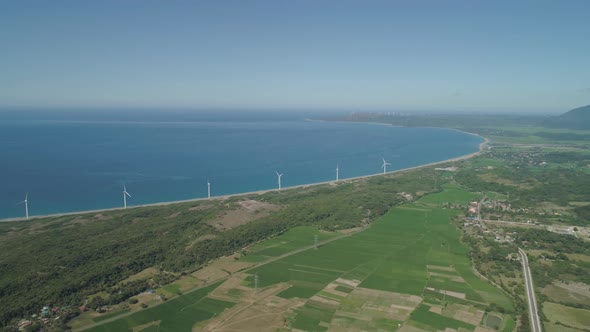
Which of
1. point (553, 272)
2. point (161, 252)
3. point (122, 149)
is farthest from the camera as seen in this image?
point (122, 149)

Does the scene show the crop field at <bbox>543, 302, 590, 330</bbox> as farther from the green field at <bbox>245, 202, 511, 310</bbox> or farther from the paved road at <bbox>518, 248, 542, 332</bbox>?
the green field at <bbox>245, 202, 511, 310</bbox>

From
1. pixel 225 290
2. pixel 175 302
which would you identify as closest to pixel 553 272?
Answer: pixel 225 290

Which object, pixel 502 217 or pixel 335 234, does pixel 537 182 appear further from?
pixel 335 234

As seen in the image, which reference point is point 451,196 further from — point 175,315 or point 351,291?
point 175,315

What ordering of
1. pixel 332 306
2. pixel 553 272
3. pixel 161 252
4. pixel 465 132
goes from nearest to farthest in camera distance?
1. pixel 332 306
2. pixel 553 272
3. pixel 161 252
4. pixel 465 132

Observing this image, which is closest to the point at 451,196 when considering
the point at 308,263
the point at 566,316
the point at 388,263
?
the point at 388,263

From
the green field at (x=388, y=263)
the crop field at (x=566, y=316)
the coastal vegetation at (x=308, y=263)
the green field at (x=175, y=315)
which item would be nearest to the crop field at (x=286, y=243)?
the coastal vegetation at (x=308, y=263)

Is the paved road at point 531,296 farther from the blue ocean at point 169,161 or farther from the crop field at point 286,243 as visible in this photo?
the blue ocean at point 169,161
